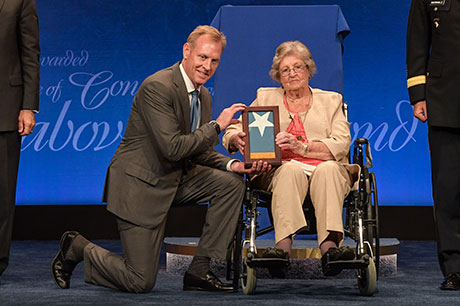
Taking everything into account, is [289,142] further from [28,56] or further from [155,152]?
[28,56]

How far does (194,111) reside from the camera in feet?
11.1

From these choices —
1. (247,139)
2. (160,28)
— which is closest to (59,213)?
(160,28)

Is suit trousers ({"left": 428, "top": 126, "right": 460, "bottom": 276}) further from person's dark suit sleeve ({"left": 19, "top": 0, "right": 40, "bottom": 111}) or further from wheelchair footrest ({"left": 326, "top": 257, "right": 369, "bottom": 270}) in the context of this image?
person's dark suit sleeve ({"left": 19, "top": 0, "right": 40, "bottom": 111})

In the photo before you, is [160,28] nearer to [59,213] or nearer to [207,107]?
[59,213]

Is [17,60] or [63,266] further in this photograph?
[17,60]

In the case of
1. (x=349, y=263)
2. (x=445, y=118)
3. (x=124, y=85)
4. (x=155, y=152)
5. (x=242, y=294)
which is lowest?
(x=242, y=294)

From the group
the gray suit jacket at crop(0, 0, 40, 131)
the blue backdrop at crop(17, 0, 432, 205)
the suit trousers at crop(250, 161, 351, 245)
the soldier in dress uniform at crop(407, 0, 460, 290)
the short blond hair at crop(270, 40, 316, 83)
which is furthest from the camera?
the blue backdrop at crop(17, 0, 432, 205)

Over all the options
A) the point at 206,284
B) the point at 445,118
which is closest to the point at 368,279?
the point at 206,284

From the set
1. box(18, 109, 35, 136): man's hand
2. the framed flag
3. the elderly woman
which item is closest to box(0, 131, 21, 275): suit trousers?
box(18, 109, 35, 136): man's hand

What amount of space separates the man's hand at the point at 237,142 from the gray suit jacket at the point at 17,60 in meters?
0.92

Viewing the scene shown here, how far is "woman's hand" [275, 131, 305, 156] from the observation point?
10.8 feet

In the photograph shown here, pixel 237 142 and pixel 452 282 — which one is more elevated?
pixel 237 142

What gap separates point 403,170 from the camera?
5.76m

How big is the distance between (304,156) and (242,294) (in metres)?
0.71
